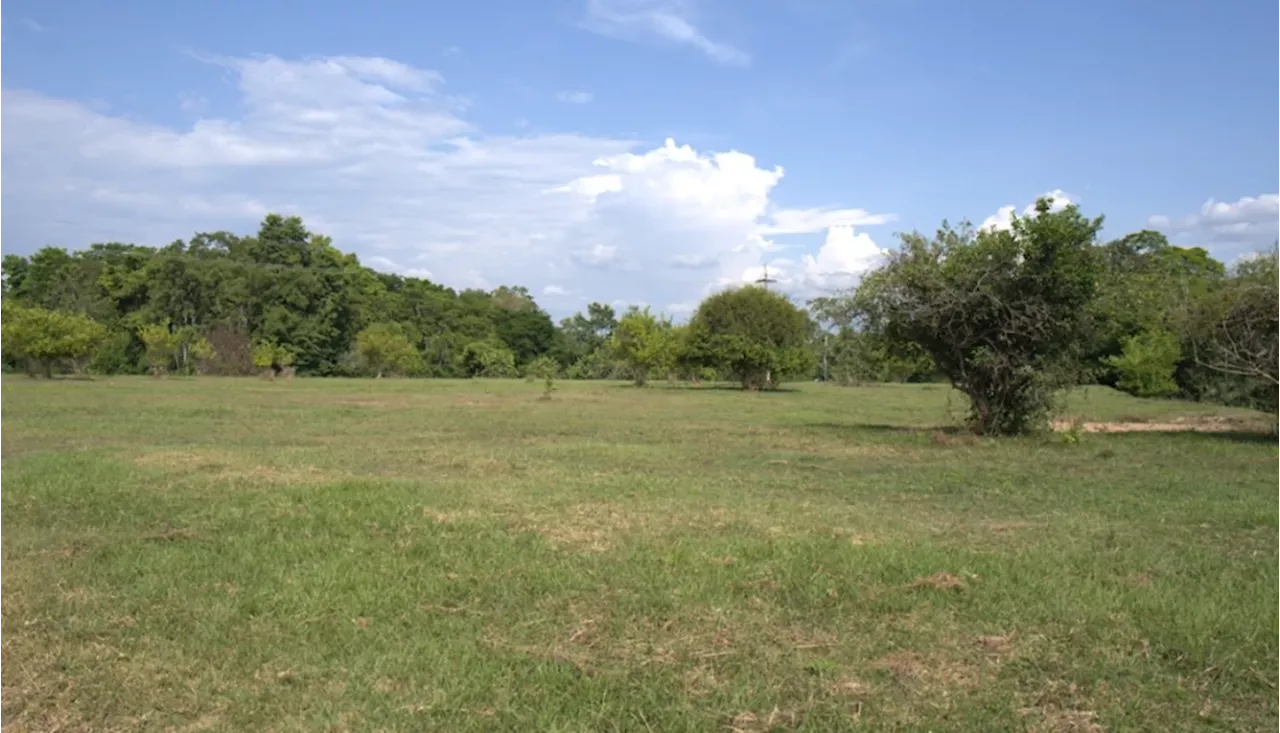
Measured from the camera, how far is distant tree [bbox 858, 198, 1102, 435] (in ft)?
61.6

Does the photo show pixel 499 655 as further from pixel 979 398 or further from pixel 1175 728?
pixel 979 398

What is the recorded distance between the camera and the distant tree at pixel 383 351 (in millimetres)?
68688

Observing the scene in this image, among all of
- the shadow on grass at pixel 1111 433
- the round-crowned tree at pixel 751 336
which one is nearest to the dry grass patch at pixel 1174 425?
the shadow on grass at pixel 1111 433

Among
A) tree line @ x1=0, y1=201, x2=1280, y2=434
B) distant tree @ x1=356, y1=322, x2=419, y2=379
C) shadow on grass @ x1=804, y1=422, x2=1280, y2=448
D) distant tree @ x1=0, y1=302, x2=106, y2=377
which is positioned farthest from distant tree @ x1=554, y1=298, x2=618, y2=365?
shadow on grass @ x1=804, y1=422, x2=1280, y2=448

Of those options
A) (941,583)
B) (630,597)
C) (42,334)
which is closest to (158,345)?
(42,334)

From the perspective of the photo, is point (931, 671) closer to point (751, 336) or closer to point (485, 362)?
point (751, 336)

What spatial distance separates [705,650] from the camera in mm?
5578

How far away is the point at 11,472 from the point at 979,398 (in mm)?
17610

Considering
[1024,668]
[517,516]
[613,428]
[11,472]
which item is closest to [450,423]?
[613,428]

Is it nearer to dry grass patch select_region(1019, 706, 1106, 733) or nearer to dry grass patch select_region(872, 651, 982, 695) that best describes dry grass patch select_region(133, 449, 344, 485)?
dry grass patch select_region(872, 651, 982, 695)

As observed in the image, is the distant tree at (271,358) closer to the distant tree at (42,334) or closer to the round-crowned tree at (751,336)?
the distant tree at (42,334)

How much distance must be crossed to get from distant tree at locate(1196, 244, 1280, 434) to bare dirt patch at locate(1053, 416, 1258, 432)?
349 cm

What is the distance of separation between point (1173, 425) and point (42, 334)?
5059 cm

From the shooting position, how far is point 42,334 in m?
48.7
